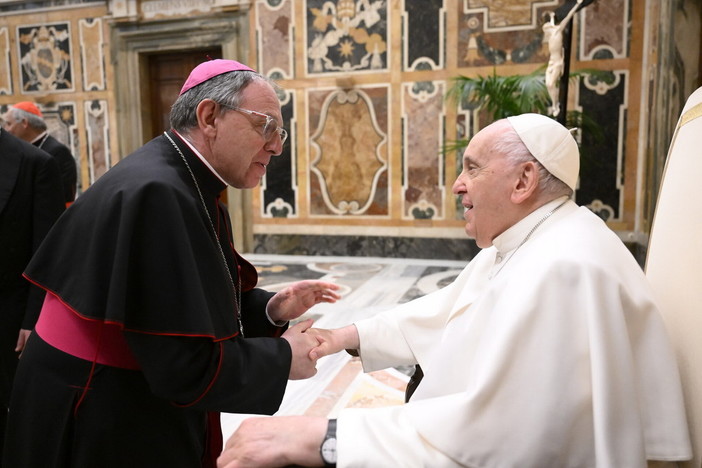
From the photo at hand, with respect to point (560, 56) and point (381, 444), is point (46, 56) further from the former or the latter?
point (381, 444)

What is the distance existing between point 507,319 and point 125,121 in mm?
8604

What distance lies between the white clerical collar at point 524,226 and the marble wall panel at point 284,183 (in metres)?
6.64

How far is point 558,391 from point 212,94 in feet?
3.90

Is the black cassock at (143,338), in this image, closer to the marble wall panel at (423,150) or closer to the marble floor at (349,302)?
the marble floor at (349,302)

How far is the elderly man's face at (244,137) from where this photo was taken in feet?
5.42

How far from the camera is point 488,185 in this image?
1738 mm

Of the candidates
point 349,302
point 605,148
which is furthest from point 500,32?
point 349,302

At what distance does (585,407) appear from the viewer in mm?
1354

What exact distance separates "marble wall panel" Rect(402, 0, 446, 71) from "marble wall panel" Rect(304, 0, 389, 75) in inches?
11.6

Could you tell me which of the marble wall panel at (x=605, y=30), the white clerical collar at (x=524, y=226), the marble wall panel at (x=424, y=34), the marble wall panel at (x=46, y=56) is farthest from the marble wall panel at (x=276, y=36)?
the white clerical collar at (x=524, y=226)

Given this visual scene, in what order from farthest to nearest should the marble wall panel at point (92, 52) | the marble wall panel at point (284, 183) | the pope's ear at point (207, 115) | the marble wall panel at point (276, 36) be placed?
the marble wall panel at point (92, 52) → the marble wall panel at point (284, 183) → the marble wall panel at point (276, 36) → the pope's ear at point (207, 115)

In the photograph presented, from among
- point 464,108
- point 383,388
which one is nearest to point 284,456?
point 383,388

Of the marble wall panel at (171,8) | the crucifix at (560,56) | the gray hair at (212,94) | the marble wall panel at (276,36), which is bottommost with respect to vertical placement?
the gray hair at (212,94)

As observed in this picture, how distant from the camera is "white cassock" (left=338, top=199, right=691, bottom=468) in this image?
133 centimetres
